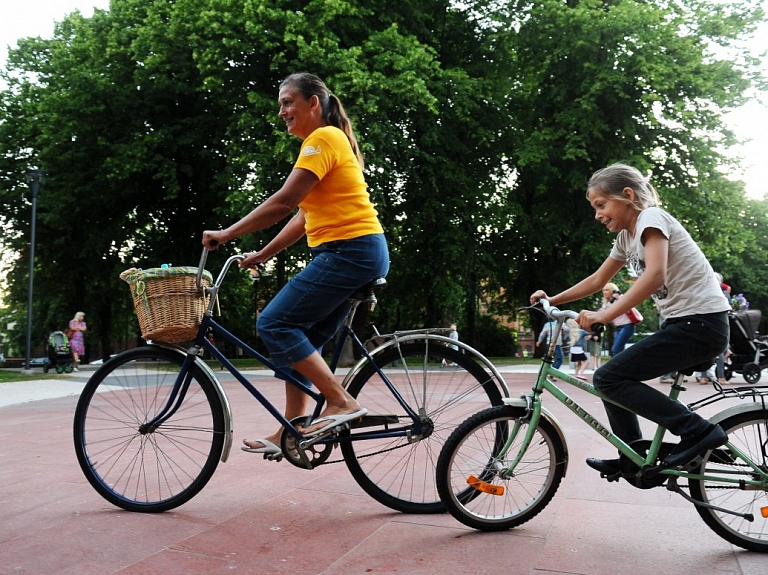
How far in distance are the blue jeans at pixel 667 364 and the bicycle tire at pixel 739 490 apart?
0.17 meters

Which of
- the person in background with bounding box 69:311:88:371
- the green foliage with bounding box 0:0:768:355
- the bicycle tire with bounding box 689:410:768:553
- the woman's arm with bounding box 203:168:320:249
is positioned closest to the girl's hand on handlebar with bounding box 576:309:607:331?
the bicycle tire with bounding box 689:410:768:553

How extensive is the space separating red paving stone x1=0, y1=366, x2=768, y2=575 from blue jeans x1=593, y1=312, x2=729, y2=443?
58 centimetres

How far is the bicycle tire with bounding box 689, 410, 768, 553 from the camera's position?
3.17m

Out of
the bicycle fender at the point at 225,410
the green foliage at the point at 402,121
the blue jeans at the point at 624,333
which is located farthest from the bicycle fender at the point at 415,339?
the green foliage at the point at 402,121

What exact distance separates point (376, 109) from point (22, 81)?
14395 millimetres

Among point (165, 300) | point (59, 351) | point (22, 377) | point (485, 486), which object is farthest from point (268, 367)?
point (59, 351)

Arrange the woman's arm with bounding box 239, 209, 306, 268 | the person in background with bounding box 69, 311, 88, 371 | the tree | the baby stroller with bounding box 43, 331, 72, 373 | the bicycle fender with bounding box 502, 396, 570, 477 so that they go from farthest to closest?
the tree < the person in background with bounding box 69, 311, 88, 371 < the baby stroller with bounding box 43, 331, 72, 373 < the woman's arm with bounding box 239, 209, 306, 268 < the bicycle fender with bounding box 502, 396, 570, 477

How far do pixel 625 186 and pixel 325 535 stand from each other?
210 cm

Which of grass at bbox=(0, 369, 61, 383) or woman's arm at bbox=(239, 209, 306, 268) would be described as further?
grass at bbox=(0, 369, 61, 383)

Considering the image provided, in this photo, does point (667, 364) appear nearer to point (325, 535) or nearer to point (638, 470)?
point (638, 470)

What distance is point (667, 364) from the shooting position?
3.15m

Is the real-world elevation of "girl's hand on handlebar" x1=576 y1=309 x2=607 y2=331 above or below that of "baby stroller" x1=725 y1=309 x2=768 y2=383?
above

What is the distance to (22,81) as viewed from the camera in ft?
80.2

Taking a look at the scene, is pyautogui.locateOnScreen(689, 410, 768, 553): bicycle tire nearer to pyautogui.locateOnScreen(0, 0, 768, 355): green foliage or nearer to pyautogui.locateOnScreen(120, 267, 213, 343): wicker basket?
pyautogui.locateOnScreen(120, 267, 213, 343): wicker basket
